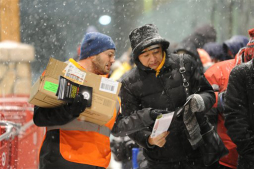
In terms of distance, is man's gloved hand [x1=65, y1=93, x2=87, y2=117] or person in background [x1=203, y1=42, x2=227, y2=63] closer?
man's gloved hand [x1=65, y1=93, x2=87, y2=117]

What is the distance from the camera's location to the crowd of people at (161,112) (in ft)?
10.9

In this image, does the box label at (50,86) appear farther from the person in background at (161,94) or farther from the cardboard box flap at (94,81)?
the person in background at (161,94)

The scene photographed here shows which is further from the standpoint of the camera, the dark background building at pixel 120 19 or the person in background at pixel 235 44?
the dark background building at pixel 120 19

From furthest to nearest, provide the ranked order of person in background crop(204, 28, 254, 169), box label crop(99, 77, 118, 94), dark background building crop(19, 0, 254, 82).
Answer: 1. dark background building crop(19, 0, 254, 82)
2. person in background crop(204, 28, 254, 169)
3. box label crop(99, 77, 118, 94)

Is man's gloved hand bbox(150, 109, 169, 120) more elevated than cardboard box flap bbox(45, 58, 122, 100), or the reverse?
cardboard box flap bbox(45, 58, 122, 100)

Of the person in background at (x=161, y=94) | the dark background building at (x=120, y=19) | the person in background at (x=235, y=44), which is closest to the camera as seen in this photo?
the person in background at (x=161, y=94)

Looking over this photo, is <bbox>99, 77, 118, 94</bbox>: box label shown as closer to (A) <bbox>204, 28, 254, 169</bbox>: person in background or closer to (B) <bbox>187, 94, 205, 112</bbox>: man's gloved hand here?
(B) <bbox>187, 94, 205, 112</bbox>: man's gloved hand

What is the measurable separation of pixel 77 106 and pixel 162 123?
→ 2.45 ft

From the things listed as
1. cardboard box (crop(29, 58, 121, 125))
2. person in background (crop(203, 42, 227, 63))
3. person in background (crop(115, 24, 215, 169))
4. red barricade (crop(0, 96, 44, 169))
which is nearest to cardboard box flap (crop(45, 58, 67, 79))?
cardboard box (crop(29, 58, 121, 125))

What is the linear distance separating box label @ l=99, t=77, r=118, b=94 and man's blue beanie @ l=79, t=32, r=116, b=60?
1.29 ft

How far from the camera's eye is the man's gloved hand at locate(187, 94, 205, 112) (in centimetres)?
342

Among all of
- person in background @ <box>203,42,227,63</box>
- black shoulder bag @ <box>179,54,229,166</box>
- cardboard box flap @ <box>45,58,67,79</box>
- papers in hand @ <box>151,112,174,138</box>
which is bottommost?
black shoulder bag @ <box>179,54,229,166</box>

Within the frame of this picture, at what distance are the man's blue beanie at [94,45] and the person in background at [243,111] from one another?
3.60 ft

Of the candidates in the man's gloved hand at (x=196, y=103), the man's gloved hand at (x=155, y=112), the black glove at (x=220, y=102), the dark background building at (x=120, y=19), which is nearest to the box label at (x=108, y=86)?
the man's gloved hand at (x=155, y=112)
